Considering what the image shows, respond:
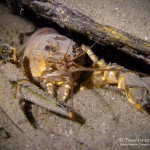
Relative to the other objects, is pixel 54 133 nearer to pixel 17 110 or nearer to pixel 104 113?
pixel 17 110

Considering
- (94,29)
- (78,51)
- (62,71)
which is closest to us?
(94,29)

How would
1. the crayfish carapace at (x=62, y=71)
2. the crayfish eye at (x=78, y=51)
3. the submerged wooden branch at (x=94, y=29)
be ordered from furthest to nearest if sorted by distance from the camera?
the crayfish eye at (x=78, y=51)
the crayfish carapace at (x=62, y=71)
the submerged wooden branch at (x=94, y=29)

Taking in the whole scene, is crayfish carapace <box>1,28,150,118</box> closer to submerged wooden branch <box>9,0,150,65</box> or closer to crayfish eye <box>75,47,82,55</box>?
crayfish eye <box>75,47,82,55</box>

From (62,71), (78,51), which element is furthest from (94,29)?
(62,71)

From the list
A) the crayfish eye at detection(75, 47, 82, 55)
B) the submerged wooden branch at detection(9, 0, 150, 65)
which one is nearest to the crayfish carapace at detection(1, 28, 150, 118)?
the crayfish eye at detection(75, 47, 82, 55)

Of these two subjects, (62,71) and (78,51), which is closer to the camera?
(62,71)

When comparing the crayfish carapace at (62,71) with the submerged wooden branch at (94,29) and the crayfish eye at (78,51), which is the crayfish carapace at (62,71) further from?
the submerged wooden branch at (94,29)

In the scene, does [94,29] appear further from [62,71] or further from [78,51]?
[62,71]

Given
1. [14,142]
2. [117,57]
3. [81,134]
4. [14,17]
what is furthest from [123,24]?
[14,17]

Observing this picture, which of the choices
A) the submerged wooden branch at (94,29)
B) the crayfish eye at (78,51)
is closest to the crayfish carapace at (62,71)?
the crayfish eye at (78,51)
